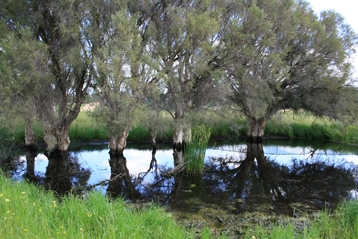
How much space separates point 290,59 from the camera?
19.1m

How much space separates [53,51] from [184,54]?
6.05m

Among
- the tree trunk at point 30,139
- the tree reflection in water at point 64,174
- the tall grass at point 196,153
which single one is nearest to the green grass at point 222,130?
the tree trunk at point 30,139

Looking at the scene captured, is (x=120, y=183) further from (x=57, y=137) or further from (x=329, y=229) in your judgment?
(x=329, y=229)

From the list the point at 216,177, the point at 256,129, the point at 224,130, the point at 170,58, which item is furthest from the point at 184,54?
the point at 256,129

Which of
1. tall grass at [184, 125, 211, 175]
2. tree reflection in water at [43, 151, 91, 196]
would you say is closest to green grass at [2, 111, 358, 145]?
tree reflection in water at [43, 151, 91, 196]

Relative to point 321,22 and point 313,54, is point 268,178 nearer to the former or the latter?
point 313,54

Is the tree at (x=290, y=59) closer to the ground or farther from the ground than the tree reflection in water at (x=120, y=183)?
farther from the ground

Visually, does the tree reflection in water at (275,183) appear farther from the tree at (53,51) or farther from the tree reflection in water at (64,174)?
the tree at (53,51)

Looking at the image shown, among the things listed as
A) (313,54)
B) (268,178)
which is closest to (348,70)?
(313,54)

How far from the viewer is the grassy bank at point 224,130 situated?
16422 mm

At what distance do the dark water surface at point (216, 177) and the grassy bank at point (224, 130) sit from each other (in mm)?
1174

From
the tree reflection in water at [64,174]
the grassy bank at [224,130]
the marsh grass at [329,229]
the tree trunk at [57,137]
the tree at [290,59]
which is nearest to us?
the marsh grass at [329,229]

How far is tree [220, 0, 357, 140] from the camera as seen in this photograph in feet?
51.4

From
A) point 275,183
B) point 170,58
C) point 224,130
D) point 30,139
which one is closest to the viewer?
point 275,183
